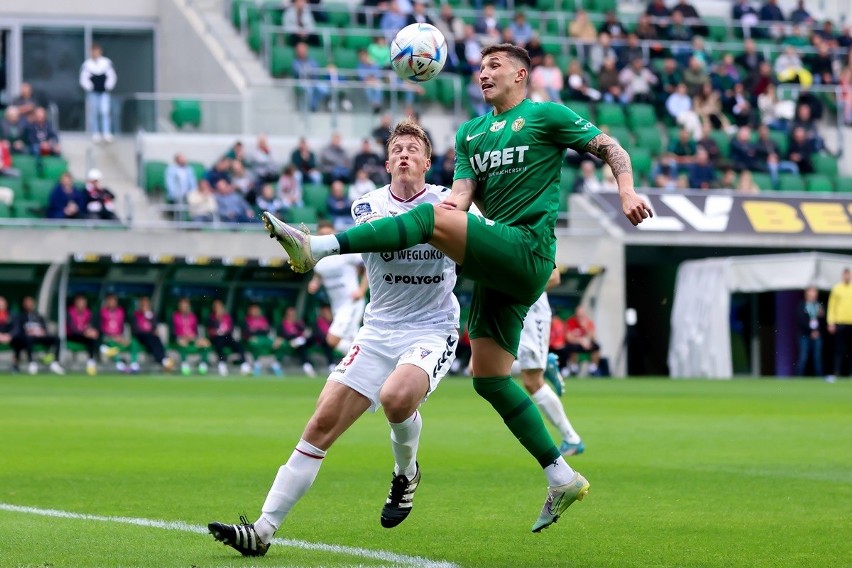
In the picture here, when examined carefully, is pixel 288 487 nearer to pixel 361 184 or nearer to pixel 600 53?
pixel 361 184

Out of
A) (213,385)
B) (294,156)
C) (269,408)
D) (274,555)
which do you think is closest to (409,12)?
(294,156)

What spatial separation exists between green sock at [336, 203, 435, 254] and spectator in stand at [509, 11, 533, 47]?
94.8 feet

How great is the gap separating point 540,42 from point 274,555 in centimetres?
2905

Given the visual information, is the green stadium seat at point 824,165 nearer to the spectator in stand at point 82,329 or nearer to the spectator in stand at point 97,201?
the spectator in stand at point 97,201

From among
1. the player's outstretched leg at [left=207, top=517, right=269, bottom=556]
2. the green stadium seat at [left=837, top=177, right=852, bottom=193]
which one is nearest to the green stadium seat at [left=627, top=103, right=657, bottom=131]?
the green stadium seat at [left=837, top=177, right=852, bottom=193]

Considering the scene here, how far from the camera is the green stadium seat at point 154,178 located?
99.5 feet

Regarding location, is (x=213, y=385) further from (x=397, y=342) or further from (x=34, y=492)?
(x=397, y=342)

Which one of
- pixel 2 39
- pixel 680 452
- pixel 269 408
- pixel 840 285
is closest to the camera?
pixel 680 452

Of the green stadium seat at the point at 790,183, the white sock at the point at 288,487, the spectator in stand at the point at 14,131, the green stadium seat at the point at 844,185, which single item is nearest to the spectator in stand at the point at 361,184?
the spectator in stand at the point at 14,131

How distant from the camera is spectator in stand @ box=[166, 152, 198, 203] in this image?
2925 centimetres

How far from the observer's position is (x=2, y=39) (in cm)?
3512

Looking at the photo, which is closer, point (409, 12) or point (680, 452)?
point (680, 452)

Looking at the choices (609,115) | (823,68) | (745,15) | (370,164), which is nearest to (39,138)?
(370,164)

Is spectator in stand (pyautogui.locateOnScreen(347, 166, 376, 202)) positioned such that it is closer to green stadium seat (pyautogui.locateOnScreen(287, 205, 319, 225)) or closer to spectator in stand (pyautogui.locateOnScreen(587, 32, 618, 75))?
green stadium seat (pyautogui.locateOnScreen(287, 205, 319, 225))
